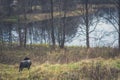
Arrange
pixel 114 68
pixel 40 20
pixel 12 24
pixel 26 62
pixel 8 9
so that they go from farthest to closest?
1. pixel 8 9
2. pixel 40 20
3. pixel 12 24
4. pixel 26 62
5. pixel 114 68

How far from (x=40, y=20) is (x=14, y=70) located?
169 ft

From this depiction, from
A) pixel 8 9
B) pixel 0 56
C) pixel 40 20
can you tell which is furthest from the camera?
pixel 8 9

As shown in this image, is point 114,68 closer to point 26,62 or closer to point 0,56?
point 26,62

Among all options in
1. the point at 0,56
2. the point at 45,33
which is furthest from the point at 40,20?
the point at 0,56

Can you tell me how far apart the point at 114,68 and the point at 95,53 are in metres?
4.69

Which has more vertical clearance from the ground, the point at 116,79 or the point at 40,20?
the point at 40,20

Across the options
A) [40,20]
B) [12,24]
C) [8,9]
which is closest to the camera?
[12,24]

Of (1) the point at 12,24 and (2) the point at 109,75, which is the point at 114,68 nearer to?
(2) the point at 109,75

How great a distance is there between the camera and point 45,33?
48250 millimetres

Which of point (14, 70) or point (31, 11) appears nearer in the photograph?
point (14, 70)

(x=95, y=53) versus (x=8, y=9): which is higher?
(x=8, y=9)

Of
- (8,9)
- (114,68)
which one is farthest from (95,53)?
(8,9)

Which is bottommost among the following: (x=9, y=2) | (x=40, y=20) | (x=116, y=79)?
(x=116, y=79)

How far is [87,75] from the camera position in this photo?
12805 millimetres
